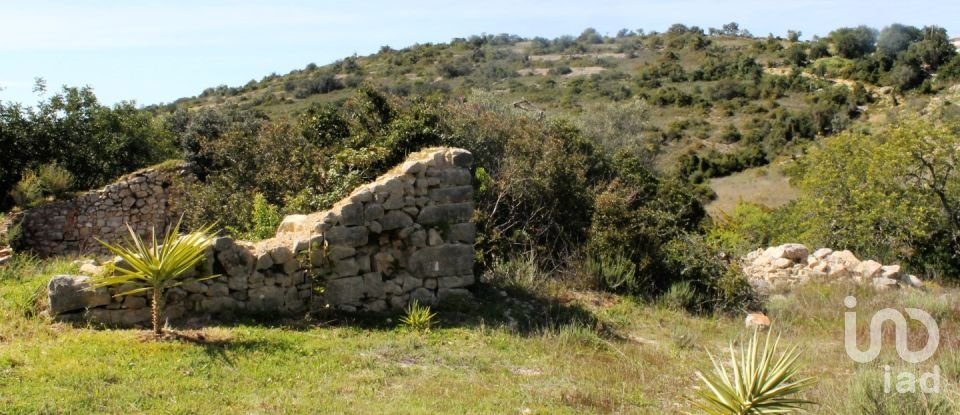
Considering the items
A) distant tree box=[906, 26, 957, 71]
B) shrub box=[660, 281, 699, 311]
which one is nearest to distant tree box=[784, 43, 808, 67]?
distant tree box=[906, 26, 957, 71]

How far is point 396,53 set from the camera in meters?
65.9

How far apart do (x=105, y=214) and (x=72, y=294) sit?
8.44m

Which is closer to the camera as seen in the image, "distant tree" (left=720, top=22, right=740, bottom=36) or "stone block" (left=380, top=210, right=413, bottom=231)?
"stone block" (left=380, top=210, right=413, bottom=231)

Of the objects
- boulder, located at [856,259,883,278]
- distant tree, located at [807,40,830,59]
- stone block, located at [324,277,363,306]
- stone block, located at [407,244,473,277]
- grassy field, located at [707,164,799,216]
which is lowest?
grassy field, located at [707,164,799,216]

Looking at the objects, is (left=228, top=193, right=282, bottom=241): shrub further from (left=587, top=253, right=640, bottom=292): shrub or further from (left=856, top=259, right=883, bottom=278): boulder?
(left=856, top=259, right=883, bottom=278): boulder

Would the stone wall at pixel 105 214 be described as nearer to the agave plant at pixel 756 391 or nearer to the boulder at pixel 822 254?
the agave plant at pixel 756 391

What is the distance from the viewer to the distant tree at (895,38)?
2039 inches

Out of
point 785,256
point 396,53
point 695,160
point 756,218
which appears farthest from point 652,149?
point 396,53

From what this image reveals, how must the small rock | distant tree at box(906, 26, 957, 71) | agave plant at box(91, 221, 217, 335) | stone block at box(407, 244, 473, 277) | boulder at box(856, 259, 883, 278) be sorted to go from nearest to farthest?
agave plant at box(91, 221, 217, 335) < stone block at box(407, 244, 473, 277) < the small rock < boulder at box(856, 259, 883, 278) < distant tree at box(906, 26, 957, 71)

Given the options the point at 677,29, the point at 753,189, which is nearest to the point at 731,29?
the point at 677,29

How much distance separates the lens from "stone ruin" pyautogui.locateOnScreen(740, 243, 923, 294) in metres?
14.2

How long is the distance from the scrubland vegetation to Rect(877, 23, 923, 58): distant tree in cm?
2640

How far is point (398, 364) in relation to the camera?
7500mm

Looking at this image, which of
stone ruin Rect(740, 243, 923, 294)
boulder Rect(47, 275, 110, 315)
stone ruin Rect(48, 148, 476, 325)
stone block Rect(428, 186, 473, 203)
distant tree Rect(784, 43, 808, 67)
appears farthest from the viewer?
distant tree Rect(784, 43, 808, 67)
